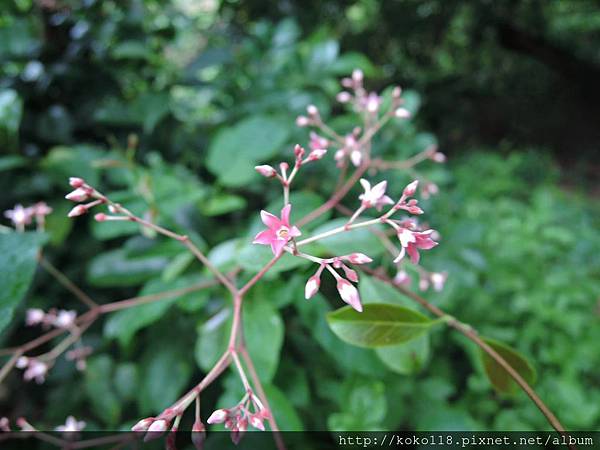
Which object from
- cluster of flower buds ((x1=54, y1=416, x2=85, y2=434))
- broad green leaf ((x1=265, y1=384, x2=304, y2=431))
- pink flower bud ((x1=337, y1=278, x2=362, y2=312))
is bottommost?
broad green leaf ((x1=265, y1=384, x2=304, y2=431))

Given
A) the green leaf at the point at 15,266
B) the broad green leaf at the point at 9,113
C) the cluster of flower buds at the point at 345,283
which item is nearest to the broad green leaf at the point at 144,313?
the green leaf at the point at 15,266

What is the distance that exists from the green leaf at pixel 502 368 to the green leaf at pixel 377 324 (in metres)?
0.11

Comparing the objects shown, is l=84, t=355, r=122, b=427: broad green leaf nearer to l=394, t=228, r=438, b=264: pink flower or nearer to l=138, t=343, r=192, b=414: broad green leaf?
l=138, t=343, r=192, b=414: broad green leaf

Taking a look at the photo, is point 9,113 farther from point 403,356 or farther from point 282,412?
point 403,356

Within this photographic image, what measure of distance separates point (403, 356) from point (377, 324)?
0.13 metres

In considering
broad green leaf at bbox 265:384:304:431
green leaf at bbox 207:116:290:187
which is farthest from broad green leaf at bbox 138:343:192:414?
green leaf at bbox 207:116:290:187

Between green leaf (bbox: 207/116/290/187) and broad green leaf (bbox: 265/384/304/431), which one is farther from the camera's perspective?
green leaf (bbox: 207/116/290/187)

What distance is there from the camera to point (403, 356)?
0.69 metres

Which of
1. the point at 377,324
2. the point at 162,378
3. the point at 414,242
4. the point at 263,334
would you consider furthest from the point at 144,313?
the point at 414,242

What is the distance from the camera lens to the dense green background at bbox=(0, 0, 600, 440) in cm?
83

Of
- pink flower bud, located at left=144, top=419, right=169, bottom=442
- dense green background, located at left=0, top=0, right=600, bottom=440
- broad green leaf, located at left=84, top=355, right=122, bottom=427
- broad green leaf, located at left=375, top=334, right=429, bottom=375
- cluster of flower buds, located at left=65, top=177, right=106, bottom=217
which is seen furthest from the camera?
broad green leaf, located at left=84, top=355, right=122, bottom=427

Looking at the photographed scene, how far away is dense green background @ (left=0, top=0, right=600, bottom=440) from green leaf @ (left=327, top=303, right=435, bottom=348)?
97mm

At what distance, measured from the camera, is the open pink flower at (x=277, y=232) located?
447 mm

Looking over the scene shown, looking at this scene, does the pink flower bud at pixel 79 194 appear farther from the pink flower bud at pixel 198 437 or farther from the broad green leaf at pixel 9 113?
the broad green leaf at pixel 9 113
